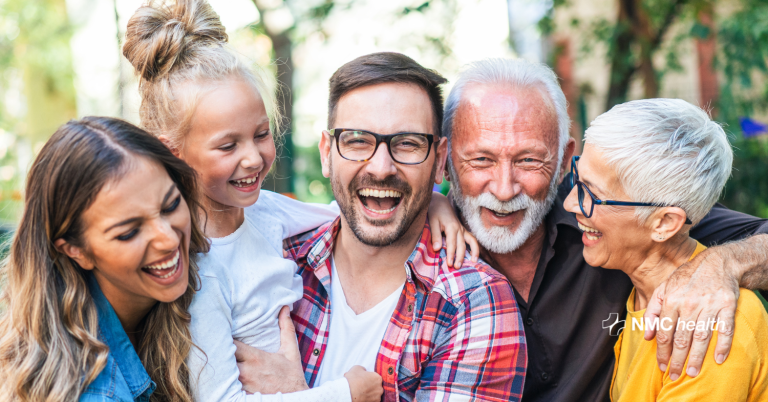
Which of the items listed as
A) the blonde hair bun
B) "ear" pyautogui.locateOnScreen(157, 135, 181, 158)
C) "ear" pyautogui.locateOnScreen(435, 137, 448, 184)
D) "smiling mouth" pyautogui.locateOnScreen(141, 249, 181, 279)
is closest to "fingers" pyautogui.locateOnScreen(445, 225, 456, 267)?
"ear" pyautogui.locateOnScreen(435, 137, 448, 184)

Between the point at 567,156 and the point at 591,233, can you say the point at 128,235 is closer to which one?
the point at 591,233

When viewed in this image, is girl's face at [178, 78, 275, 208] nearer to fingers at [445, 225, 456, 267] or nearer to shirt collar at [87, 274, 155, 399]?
shirt collar at [87, 274, 155, 399]

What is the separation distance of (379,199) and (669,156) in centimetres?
123

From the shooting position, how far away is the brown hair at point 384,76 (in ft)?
8.45

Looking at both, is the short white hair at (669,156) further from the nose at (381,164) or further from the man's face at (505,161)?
the nose at (381,164)

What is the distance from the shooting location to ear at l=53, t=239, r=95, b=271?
192cm

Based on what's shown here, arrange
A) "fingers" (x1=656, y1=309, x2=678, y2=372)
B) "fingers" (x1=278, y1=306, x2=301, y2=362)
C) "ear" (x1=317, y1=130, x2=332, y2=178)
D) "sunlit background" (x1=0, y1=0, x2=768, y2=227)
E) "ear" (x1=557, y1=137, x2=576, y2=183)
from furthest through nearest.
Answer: "sunlit background" (x1=0, y1=0, x2=768, y2=227) < "ear" (x1=557, y1=137, x2=576, y2=183) < "ear" (x1=317, y1=130, x2=332, y2=178) < "fingers" (x1=278, y1=306, x2=301, y2=362) < "fingers" (x1=656, y1=309, x2=678, y2=372)

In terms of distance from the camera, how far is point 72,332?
75.4 inches

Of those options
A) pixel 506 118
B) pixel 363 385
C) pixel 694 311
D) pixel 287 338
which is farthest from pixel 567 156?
pixel 287 338

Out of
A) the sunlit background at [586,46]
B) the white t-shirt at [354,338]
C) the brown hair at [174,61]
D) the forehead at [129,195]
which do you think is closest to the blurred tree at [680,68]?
the sunlit background at [586,46]

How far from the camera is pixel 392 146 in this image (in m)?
2.53

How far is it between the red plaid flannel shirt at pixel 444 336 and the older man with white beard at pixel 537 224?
1.05 ft

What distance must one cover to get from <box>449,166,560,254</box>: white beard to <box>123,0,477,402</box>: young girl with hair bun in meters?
0.22

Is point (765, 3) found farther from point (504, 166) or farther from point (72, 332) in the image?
point (72, 332)
